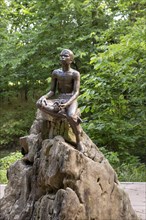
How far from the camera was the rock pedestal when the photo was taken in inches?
115

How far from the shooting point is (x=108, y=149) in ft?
23.6

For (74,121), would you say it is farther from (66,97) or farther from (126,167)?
(126,167)

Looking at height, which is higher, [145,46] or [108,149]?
[145,46]

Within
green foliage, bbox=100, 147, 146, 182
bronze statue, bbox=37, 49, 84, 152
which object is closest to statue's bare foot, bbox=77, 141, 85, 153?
bronze statue, bbox=37, 49, 84, 152

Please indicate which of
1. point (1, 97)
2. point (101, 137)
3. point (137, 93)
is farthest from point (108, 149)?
point (1, 97)

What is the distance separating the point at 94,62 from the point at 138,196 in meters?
3.20

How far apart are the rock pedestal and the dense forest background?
1.86 meters

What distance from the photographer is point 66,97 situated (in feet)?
10.7

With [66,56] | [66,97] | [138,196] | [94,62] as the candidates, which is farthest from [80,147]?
[94,62]

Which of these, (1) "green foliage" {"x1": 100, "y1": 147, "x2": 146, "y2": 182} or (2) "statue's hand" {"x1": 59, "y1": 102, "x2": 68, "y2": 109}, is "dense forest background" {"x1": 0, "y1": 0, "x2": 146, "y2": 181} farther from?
(2) "statue's hand" {"x1": 59, "y1": 102, "x2": 68, "y2": 109}

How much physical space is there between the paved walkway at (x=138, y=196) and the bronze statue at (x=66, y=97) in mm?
1557

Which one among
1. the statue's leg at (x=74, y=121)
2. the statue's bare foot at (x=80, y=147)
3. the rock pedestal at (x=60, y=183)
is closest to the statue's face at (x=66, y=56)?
the statue's leg at (x=74, y=121)

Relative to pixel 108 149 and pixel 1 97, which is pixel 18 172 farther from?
pixel 1 97

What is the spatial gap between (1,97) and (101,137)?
511 centimetres
